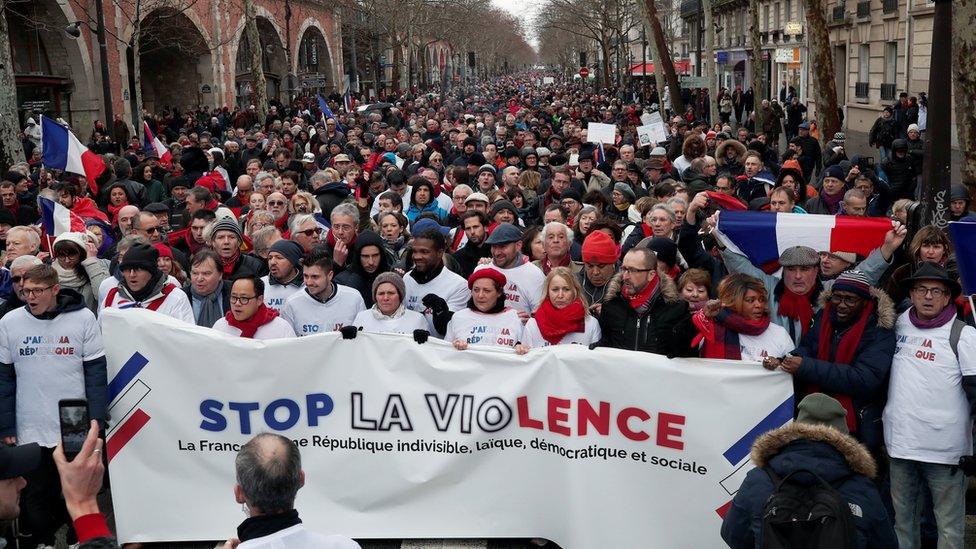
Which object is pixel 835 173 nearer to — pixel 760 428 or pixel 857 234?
pixel 857 234

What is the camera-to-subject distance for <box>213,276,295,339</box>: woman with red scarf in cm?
575

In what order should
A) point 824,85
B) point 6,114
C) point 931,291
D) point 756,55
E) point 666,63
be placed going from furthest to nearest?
point 666,63, point 756,55, point 824,85, point 6,114, point 931,291

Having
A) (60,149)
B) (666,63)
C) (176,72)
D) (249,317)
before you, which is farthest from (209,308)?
(176,72)

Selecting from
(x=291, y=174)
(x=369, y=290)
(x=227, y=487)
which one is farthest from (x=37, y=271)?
(x=291, y=174)

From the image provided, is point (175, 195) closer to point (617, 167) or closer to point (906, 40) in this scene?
point (617, 167)

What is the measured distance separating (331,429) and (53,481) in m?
1.48

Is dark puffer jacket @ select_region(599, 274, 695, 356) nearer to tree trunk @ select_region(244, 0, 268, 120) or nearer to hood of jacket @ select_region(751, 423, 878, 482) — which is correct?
hood of jacket @ select_region(751, 423, 878, 482)

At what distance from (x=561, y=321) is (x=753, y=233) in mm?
1456

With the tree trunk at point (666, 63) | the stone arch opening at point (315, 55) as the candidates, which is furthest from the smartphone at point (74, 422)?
the stone arch opening at point (315, 55)

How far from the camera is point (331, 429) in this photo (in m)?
5.50

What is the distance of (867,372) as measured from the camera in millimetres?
4910

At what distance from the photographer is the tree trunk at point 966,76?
8758 mm

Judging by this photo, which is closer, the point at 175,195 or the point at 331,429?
the point at 331,429

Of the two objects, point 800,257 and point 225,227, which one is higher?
point 225,227
